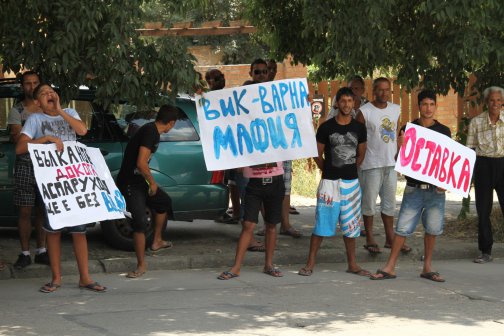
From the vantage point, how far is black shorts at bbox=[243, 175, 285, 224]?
899 centimetres

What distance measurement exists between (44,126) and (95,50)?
0.79 meters

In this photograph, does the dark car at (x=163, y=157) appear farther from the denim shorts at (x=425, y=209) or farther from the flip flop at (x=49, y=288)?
the denim shorts at (x=425, y=209)

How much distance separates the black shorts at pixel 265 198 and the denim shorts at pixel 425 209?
1.17 m

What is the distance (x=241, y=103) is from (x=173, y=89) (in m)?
1.06

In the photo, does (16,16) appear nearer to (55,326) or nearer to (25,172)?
(25,172)

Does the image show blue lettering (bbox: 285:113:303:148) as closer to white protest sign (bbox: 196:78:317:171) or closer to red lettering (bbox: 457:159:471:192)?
white protest sign (bbox: 196:78:317:171)

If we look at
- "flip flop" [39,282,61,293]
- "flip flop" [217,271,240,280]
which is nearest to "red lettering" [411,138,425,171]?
"flip flop" [217,271,240,280]

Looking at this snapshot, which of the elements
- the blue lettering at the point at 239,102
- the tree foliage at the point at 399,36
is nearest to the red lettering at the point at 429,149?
the tree foliage at the point at 399,36

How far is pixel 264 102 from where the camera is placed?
372 inches

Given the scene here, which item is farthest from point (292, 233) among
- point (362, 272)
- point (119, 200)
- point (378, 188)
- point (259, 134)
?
point (119, 200)

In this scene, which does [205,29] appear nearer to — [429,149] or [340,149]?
[340,149]

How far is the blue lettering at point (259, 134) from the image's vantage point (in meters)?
9.27

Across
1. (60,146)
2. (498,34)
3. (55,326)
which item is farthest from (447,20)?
(55,326)

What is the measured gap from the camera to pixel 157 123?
8812 mm
